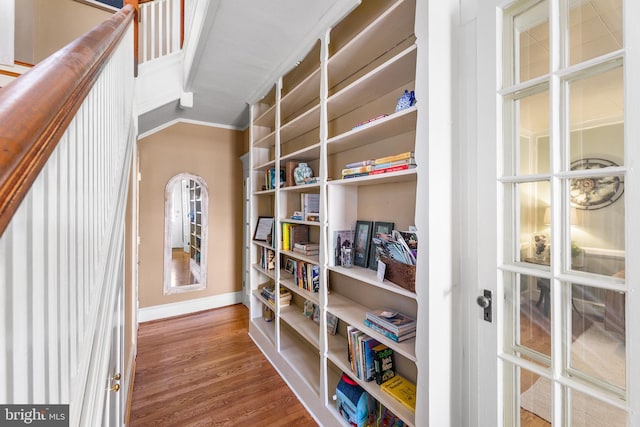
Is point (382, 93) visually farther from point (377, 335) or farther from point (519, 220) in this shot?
point (377, 335)

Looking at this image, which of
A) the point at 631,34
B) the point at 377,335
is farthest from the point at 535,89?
the point at 377,335

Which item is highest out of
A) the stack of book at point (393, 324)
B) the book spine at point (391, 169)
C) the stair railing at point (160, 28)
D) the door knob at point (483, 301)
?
the stair railing at point (160, 28)

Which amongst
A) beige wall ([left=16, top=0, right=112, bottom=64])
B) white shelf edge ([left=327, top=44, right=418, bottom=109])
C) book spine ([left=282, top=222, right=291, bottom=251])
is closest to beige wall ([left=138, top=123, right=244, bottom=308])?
beige wall ([left=16, top=0, right=112, bottom=64])

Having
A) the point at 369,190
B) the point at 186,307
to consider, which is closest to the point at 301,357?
the point at 369,190

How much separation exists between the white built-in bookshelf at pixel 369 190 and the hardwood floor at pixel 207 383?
0.15 meters

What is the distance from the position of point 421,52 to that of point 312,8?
0.94 metres

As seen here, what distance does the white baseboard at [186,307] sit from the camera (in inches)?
136

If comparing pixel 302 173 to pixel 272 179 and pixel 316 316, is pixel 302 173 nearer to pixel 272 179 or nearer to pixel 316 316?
pixel 272 179

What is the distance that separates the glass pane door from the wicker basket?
37cm

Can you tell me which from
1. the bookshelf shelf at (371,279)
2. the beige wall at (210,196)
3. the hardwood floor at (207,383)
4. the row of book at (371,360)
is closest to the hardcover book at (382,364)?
the row of book at (371,360)

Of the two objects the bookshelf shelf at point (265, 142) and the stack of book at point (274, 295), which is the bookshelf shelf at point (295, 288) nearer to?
the stack of book at point (274, 295)

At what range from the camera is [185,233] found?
12.5 feet

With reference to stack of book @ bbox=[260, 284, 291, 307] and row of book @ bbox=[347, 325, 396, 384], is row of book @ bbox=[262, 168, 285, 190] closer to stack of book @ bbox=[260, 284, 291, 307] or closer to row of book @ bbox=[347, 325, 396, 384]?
stack of book @ bbox=[260, 284, 291, 307]

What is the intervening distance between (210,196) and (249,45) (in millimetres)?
2320
